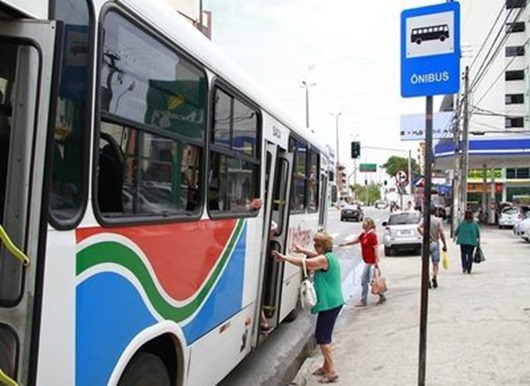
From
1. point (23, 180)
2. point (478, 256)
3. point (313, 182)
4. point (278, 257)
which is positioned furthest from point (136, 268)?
point (478, 256)

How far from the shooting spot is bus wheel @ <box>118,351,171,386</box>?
3.36 m

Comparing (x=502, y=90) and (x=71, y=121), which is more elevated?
(x=502, y=90)

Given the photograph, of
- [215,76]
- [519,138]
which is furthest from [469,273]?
[519,138]

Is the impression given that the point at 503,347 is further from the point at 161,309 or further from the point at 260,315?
the point at 161,309

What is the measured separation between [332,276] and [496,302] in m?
4.82

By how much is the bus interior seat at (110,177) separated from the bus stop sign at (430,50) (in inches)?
116

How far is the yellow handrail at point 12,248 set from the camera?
221 cm

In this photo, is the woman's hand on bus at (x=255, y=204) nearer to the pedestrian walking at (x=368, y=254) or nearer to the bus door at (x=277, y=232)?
the bus door at (x=277, y=232)

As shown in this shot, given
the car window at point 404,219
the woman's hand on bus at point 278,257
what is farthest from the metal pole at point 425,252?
the car window at point 404,219

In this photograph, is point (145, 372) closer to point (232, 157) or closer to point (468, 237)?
point (232, 157)

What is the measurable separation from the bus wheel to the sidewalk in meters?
2.93

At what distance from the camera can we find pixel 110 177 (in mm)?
3125

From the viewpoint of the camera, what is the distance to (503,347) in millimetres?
7148

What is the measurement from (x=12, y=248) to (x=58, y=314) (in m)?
0.44
